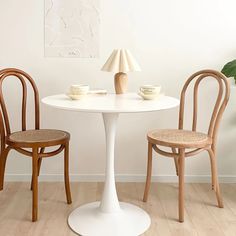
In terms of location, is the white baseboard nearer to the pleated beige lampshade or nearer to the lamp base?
the lamp base

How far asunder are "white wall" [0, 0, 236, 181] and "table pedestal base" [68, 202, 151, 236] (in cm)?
65

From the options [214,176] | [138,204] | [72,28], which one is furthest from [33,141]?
[214,176]

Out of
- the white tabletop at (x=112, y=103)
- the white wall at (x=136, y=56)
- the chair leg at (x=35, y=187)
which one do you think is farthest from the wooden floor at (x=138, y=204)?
the white tabletop at (x=112, y=103)

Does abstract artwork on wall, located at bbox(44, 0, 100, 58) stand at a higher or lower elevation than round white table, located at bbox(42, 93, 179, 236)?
higher

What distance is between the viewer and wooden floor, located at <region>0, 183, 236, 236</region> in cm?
236

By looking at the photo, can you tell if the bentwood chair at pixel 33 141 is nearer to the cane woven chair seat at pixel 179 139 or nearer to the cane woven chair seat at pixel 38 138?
the cane woven chair seat at pixel 38 138

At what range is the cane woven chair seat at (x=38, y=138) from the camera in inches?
97.0

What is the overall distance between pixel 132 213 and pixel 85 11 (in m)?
1.52

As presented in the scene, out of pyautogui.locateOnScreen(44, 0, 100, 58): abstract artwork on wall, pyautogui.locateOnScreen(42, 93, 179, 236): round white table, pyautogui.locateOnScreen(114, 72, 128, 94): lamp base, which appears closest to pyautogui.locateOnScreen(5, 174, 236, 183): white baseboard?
pyautogui.locateOnScreen(42, 93, 179, 236): round white table

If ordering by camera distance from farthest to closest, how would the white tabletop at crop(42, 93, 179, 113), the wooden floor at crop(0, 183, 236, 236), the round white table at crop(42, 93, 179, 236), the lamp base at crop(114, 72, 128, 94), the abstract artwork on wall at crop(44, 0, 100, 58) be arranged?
the abstract artwork on wall at crop(44, 0, 100, 58)
the lamp base at crop(114, 72, 128, 94)
the wooden floor at crop(0, 183, 236, 236)
the round white table at crop(42, 93, 179, 236)
the white tabletop at crop(42, 93, 179, 113)

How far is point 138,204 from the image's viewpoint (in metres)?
2.76

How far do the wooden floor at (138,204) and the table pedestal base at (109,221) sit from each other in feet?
0.18

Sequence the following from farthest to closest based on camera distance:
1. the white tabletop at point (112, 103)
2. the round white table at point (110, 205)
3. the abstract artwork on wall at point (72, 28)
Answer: the abstract artwork on wall at point (72, 28)
the round white table at point (110, 205)
the white tabletop at point (112, 103)

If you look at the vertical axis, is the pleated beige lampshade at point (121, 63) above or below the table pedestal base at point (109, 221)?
above
